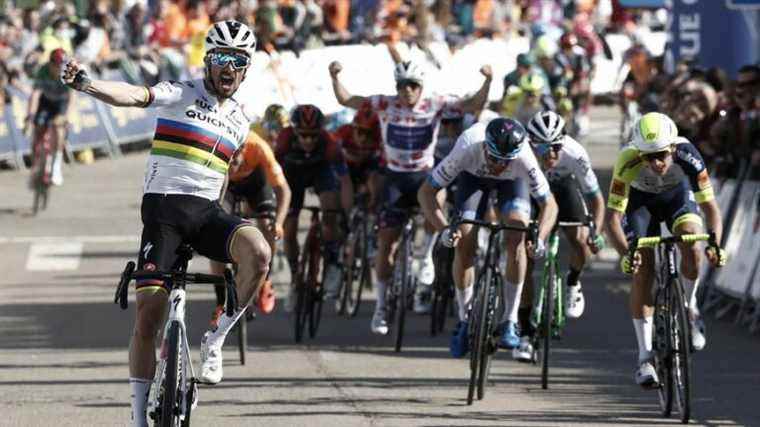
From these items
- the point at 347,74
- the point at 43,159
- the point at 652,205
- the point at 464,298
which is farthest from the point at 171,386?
the point at 347,74

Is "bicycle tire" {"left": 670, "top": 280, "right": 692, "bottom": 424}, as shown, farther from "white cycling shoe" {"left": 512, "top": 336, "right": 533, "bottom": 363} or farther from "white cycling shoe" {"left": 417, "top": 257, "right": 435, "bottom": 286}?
"white cycling shoe" {"left": 417, "top": 257, "right": 435, "bottom": 286}

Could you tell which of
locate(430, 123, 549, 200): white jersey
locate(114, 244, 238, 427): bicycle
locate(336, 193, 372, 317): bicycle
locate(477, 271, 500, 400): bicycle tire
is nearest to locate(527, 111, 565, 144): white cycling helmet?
locate(430, 123, 549, 200): white jersey

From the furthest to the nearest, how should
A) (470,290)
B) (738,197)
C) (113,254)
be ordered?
(113,254) < (738,197) < (470,290)

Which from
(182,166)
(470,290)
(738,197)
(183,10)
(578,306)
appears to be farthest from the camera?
(183,10)

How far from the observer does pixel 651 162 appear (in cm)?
1152

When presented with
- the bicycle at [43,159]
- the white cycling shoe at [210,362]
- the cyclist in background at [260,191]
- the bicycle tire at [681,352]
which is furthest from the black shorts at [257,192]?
the bicycle at [43,159]

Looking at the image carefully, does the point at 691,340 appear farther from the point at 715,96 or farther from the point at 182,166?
the point at 715,96

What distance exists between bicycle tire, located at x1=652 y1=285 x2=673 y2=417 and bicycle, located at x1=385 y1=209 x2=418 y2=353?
2.79 m

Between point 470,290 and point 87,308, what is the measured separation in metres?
4.28

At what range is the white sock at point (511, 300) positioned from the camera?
1245 centimetres

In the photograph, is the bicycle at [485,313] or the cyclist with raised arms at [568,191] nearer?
the bicycle at [485,313]

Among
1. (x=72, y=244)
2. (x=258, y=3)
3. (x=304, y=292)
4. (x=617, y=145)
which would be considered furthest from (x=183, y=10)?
(x=304, y=292)

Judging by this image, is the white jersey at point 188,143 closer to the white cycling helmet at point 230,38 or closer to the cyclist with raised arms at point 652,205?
the white cycling helmet at point 230,38

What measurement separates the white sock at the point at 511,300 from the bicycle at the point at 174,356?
318cm
